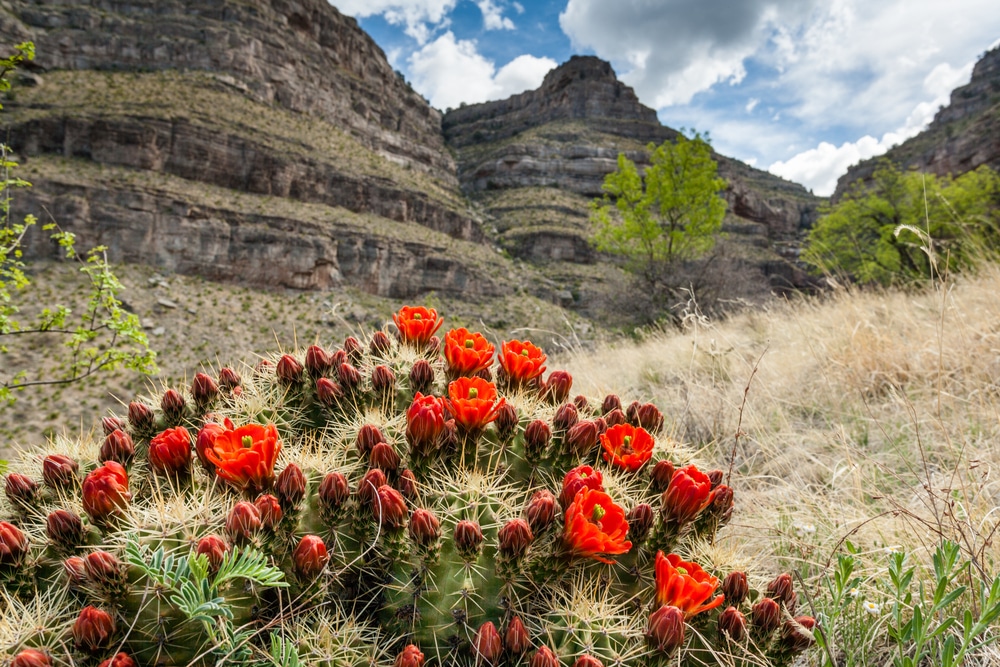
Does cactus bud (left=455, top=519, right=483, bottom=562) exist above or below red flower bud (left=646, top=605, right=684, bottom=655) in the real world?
above

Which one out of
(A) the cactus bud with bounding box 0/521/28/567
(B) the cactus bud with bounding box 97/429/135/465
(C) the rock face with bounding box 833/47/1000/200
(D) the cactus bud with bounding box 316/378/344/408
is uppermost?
(C) the rock face with bounding box 833/47/1000/200

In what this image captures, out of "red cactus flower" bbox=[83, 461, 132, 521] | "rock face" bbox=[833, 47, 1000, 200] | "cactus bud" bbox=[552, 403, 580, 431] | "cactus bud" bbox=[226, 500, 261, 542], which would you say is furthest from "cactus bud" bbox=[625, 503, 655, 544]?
"rock face" bbox=[833, 47, 1000, 200]

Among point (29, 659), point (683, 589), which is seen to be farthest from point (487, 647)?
point (29, 659)

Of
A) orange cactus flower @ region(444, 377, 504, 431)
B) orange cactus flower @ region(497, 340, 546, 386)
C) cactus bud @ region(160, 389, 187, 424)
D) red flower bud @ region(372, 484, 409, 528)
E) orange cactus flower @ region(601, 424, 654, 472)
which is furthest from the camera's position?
orange cactus flower @ region(497, 340, 546, 386)

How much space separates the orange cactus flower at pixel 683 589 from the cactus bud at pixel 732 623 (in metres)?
0.09

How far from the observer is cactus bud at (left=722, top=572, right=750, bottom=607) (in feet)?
4.73

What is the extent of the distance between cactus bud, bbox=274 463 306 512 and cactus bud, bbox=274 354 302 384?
0.75 metres

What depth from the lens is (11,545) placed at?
120 cm

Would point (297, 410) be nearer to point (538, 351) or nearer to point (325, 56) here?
point (538, 351)

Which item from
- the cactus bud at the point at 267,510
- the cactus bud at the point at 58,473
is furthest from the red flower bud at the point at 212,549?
the cactus bud at the point at 58,473

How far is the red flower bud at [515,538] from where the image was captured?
126cm

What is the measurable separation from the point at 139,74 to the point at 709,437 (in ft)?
194

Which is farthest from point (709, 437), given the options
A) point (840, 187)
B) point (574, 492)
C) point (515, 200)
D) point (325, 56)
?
point (840, 187)

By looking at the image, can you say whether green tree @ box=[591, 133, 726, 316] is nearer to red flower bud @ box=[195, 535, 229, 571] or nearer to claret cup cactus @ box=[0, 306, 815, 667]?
claret cup cactus @ box=[0, 306, 815, 667]
